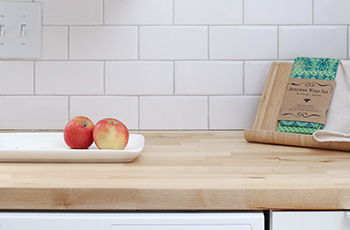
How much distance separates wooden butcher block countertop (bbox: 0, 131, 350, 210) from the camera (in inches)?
28.6

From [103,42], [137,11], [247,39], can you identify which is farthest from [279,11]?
[103,42]

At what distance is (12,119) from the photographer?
144cm

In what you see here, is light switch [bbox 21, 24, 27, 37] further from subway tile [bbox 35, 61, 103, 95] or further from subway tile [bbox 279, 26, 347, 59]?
subway tile [bbox 279, 26, 347, 59]

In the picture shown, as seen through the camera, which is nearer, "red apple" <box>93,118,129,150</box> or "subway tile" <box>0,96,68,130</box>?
"red apple" <box>93,118,129,150</box>

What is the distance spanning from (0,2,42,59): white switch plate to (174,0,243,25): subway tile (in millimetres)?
456
